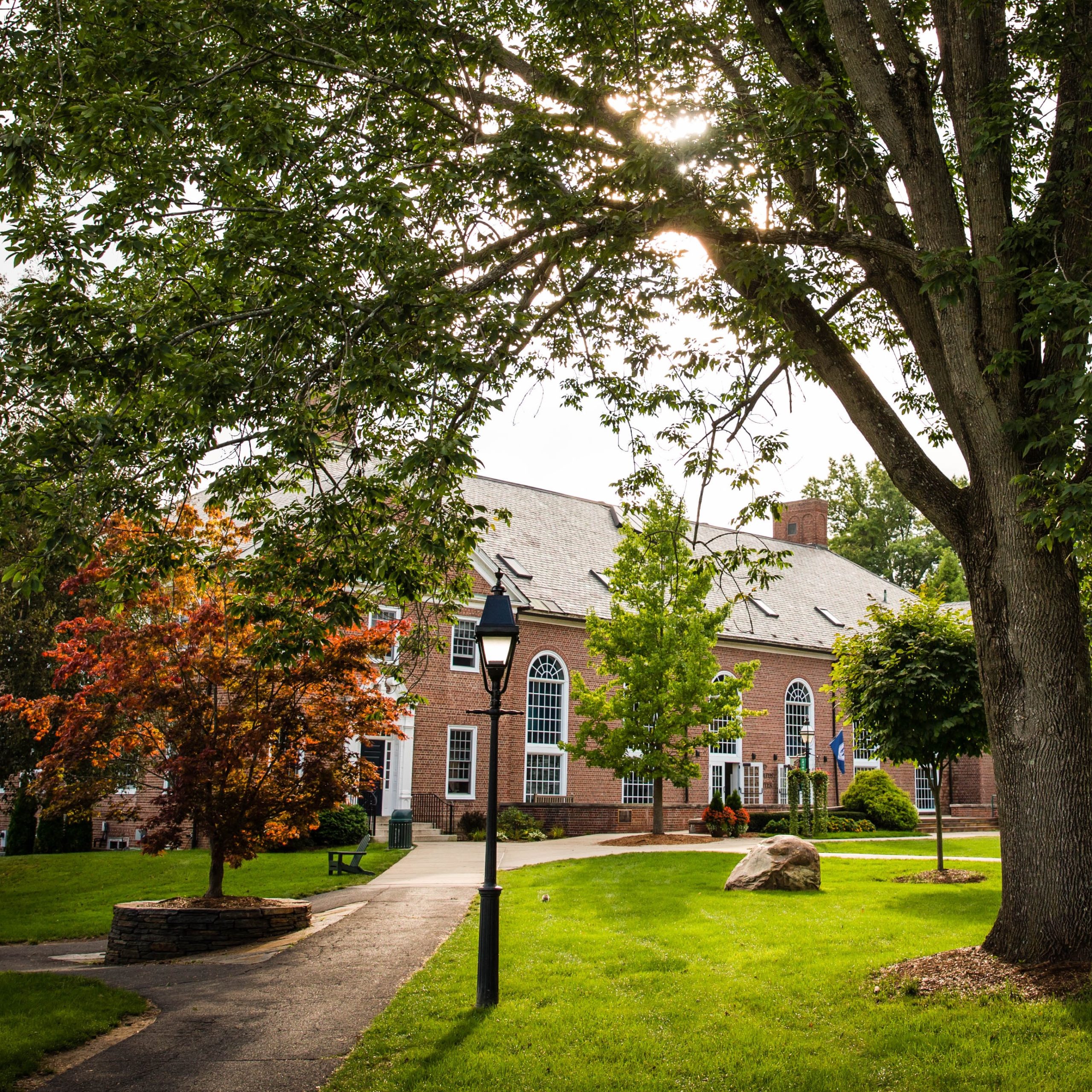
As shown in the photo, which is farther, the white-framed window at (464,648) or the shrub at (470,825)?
the white-framed window at (464,648)

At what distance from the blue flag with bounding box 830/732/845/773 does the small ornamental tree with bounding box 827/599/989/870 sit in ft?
57.5

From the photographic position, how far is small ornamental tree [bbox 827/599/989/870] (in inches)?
579

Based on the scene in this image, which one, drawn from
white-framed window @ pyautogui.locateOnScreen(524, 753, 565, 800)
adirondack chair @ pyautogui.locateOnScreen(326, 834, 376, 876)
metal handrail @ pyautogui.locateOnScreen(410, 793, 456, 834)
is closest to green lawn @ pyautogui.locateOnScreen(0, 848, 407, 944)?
adirondack chair @ pyautogui.locateOnScreen(326, 834, 376, 876)

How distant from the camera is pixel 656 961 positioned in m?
8.79

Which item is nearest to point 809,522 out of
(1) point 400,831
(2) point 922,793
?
(2) point 922,793

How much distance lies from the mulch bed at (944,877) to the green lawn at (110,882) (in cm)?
902

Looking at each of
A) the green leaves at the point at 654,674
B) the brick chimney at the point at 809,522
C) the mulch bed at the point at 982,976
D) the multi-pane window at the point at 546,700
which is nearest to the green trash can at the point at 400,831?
the green leaves at the point at 654,674

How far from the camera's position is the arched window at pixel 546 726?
2738cm

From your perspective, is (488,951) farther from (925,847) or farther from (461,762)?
(461,762)

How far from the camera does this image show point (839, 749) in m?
33.2

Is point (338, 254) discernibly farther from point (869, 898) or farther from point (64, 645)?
→ point (869, 898)

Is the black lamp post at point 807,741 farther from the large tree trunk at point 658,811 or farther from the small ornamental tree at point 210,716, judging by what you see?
the small ornamental tree at point 210,716

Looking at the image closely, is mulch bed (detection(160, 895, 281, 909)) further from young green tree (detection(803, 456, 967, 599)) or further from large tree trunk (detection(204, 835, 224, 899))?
young green tree (detection(803, 456, 967, 599))

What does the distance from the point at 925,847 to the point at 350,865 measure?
13.5 metres
